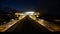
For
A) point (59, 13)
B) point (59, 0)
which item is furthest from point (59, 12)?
point (59, 0)

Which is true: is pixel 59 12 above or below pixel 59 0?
below

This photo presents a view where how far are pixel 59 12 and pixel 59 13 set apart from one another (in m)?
0.21

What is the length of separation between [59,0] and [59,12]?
1.33m

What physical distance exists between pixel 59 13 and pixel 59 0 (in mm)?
1417

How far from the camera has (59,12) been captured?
16250mm

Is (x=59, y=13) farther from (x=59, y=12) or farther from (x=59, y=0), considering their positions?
(x=59, y=0)

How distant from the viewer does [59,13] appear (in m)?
16.1

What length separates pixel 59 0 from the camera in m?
16.0

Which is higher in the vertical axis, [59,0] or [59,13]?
[59,0]
